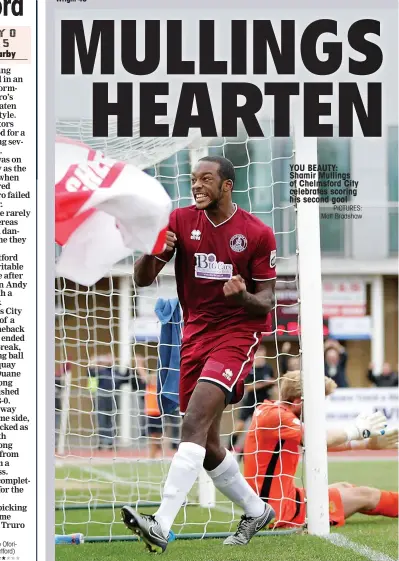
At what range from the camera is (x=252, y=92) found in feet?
16.3

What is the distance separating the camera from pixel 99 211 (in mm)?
4406

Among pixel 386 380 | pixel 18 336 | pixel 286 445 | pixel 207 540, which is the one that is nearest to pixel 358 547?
pixel 207 540

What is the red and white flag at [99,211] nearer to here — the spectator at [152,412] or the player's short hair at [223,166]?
the player's short hair at [223,166]

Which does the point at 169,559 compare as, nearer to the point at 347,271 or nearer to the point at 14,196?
the point at 14,196

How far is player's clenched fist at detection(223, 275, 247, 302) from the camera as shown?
193 inches

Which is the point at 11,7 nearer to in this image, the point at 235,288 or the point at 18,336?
the point at 18,336

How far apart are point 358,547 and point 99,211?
2.31m

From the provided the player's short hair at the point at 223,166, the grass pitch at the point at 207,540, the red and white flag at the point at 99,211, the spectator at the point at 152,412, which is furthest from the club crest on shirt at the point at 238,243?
the spectator at the point at 152,412

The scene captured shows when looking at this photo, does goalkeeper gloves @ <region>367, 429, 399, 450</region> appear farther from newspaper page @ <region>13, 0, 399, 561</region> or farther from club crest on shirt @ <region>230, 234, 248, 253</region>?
club crest on shirt @ <region>230, 234, 248, 253</region>

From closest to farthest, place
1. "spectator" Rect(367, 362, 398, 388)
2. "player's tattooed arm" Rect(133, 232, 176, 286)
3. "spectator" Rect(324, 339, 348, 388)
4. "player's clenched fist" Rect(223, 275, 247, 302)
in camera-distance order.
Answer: "player's clenched fist" Rect(223, 275, 247, 302) → "player's tattooed arm" Rect(133, 232, 176, 286) → "spectator" Rect(324, 339, 348, 388) → "spectator" Rect(367, 362, 398, 388)

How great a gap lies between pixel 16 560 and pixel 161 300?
229cm

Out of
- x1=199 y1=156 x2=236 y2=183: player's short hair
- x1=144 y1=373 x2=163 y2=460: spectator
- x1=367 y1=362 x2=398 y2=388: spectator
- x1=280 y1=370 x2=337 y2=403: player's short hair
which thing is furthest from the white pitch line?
x1=367 y1=362 x2=398 y2=388: spectator

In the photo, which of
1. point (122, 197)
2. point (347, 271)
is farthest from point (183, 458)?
point (347, 271)

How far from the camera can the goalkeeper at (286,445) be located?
639 cm
